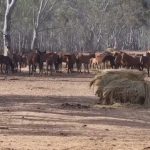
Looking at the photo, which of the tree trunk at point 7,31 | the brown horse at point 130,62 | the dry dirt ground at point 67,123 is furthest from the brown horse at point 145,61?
the dry dirt ground at point 67,123

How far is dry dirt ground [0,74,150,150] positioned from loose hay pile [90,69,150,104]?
0.50 metres

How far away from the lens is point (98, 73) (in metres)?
18.6

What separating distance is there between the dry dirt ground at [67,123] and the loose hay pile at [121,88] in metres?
0.50

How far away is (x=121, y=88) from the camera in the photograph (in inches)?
701

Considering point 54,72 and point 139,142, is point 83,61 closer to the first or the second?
point 54,72

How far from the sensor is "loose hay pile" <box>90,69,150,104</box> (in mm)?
17797

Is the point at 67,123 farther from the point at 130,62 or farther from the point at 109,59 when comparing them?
the point at 109,59

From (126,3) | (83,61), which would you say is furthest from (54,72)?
(126,3)

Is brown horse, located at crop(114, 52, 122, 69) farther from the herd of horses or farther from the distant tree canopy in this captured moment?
the distant tree canopy

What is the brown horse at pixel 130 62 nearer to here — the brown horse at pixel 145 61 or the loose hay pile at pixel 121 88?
the brown horse at pixel 145 61

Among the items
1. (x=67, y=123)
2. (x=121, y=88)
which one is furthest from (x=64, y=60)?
(x=67, y=123)

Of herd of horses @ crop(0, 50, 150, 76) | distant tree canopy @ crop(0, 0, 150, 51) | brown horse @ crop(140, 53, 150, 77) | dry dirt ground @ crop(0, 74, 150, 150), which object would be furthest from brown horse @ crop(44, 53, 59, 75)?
distant tree canopy @ crop(0, 0, 150, 51)

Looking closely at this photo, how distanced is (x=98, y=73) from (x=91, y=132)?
6.66 meters

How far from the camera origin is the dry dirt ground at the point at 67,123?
1056 centimetres
